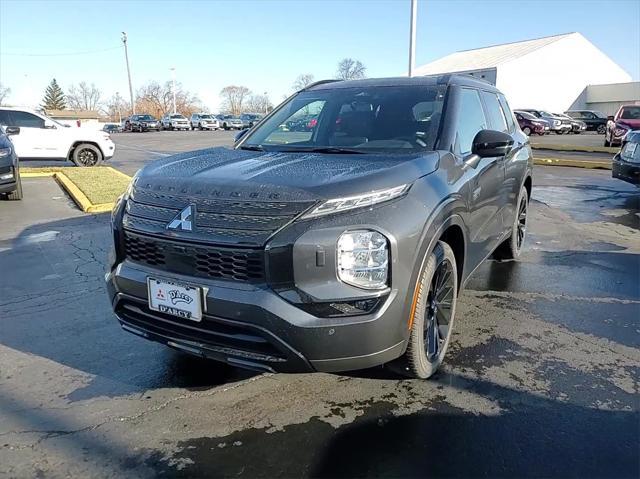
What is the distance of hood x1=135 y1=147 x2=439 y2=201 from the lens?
2594 mm

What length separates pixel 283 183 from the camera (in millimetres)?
2664

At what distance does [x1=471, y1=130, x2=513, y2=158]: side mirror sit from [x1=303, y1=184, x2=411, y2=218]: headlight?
48.7 inches

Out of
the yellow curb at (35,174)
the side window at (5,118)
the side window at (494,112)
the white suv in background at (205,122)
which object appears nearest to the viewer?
the side window at (494,112)

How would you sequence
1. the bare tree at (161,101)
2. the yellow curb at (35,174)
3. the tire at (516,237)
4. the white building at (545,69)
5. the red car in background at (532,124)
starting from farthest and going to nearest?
the bare tree at (161,101)
the white building at (545,69)
the red car in background at (532,124)
the yellow curb at (35,174)
the tire at (516,237)

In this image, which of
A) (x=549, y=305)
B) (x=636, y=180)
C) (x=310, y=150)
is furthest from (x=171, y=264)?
(x=636, y=180)

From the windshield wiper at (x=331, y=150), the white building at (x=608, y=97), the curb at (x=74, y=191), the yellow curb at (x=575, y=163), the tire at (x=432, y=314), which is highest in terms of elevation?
the white building at (x=608, y=97)

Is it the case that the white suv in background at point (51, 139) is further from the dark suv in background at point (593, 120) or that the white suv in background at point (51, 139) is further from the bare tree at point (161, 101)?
the bare tree at point (161, 101)

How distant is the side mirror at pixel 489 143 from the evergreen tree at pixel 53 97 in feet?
416

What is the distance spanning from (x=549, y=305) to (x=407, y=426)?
238 cm

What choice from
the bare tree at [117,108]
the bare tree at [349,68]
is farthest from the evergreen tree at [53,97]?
the bare tree at [349,68]

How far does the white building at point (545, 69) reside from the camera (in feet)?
170

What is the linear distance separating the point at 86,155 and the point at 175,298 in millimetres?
14133

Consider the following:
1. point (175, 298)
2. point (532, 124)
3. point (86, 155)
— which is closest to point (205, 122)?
point (532, 124)

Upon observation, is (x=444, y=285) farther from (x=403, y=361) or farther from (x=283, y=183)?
(x=283, y=183)
